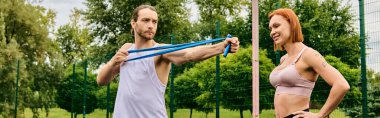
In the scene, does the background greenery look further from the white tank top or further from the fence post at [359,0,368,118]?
the white tank top

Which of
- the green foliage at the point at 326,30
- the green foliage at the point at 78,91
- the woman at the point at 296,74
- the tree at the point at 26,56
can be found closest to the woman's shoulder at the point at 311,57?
the woman at the point at 296,74

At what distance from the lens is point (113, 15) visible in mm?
28047

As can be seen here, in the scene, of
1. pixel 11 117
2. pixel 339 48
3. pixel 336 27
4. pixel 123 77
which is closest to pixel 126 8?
pixel 11 117

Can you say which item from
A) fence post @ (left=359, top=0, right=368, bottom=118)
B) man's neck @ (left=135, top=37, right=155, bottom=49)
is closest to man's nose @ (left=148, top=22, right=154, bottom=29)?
man's neck @ (left=135, top=37, right=155, bottom=49)

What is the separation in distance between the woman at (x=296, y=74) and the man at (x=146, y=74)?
41cm

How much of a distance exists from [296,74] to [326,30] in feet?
25.5

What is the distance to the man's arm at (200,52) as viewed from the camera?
8.56 ft

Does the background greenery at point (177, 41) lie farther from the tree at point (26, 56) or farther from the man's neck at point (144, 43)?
the man's neck at point (144, 43)

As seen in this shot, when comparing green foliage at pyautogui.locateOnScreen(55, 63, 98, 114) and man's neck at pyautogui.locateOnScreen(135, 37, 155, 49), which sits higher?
man's neck at pyautogui.locateOnScreen(135, 37, 155, 49)

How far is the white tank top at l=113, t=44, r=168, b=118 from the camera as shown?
111 inches

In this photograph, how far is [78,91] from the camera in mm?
15758

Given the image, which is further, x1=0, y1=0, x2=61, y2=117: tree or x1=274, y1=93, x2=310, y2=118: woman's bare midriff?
x1=0, y1=0, x2=61, y2=117: tree

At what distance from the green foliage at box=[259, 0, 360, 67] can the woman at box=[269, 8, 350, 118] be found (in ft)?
15.0

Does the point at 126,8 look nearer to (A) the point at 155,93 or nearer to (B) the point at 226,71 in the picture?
(B) the point at 226,71
